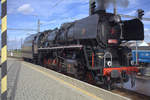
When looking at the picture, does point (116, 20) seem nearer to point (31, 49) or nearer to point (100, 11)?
point (100, 11)

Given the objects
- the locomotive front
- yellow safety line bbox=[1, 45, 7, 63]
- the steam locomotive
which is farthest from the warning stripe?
the locomotive front

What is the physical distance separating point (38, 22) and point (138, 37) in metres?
26.4

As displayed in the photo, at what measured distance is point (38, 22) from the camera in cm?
3166

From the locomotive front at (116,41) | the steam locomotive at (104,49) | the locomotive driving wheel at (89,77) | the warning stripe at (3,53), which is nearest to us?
the warning stripe at (3,53)

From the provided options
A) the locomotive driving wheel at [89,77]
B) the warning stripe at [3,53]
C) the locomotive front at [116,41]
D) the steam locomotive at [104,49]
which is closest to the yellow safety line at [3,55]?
the warning stripe at [3,53]

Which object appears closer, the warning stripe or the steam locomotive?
the warning stripe

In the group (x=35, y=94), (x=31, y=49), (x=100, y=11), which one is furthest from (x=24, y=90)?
(x=31, y=49)

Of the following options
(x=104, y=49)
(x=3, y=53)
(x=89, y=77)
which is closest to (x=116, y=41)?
(x=104, y=49)

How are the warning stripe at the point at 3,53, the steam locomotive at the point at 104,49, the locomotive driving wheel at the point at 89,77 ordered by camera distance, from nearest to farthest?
the warning stripe at the point at 3,53 < the steam locomotive at the point at 104,49 < the locomotive driving wheel at the point at 89,77

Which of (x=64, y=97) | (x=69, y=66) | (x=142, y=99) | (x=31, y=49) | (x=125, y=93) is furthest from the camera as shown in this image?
(x=31, y=49)

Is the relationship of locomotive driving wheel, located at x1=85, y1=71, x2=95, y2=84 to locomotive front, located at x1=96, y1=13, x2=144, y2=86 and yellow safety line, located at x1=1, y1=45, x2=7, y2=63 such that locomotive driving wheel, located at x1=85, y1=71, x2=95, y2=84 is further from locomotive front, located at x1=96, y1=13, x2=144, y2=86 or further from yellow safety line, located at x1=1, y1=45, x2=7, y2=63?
yellow safety line, located at x1=1, y1=45, x2=7, y2=63

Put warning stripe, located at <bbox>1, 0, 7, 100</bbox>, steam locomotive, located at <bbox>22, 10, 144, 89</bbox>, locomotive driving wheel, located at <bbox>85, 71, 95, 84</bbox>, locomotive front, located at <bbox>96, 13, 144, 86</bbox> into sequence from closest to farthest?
warning stripe, located at <bbox>1, 0, 7, 100</bbox> → steam locomotive, located at <bbox>22, 10, 144, 89</bbox> → locomotive front, located at <bbox>96, 13, 144, 86</bbox> → locomotive driving wheel, located at <bbox>85, 71, 95, 84</bbox>

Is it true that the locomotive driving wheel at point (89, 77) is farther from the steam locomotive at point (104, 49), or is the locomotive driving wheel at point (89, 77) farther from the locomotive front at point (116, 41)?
the locomotive front at point (116, 41)

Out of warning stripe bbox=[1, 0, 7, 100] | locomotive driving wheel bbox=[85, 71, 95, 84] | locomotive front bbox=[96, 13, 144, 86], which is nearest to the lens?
warning stripe bbox=[1, 0, 7, 100]
